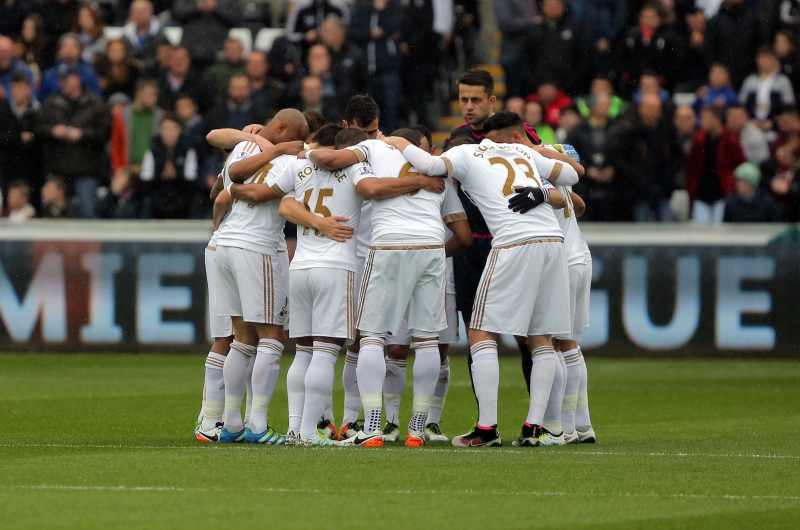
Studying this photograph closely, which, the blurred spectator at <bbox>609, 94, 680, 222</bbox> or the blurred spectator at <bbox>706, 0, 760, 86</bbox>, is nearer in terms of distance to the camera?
the blurred spectator at <bbox>609, 94, 680, 222</bbox>

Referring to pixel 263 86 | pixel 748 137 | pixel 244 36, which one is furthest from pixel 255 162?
pixel 244 36

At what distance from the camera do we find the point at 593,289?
20188mm

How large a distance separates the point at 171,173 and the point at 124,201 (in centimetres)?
73

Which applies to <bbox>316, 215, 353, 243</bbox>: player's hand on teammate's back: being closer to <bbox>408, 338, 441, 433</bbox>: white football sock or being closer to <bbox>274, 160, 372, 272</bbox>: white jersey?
<bbox>274, 160, 372, 272</bbox>: white jersey

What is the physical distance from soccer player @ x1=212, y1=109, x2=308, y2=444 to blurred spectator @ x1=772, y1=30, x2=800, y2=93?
11379 mm

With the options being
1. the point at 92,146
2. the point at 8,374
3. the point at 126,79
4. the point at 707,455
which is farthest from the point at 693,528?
the point at 126,79

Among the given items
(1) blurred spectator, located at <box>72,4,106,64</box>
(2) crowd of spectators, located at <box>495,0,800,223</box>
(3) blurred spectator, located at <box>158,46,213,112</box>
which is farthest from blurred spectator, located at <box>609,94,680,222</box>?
(1) blurred spectator, located at <box>72,4,106,64</box>

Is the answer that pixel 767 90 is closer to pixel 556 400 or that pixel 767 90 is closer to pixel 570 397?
pixel 570 397

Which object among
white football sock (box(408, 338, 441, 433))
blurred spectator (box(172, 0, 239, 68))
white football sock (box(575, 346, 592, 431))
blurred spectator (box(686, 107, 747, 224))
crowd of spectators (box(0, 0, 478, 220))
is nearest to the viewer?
white football sock (box(408, 338, 441, 433))

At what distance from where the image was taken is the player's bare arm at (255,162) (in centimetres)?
1179

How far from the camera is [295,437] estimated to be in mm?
11688

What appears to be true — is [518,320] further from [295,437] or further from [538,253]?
[295,437]

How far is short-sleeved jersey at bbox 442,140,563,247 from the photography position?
11.5 meters

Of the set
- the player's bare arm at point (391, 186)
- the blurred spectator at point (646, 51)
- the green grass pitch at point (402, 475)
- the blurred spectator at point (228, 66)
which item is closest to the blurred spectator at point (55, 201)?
the blurred spectator at point (228, 66)
